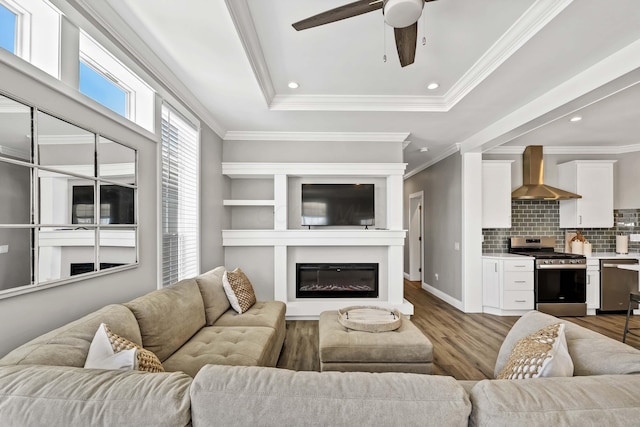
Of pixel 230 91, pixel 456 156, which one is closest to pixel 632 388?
pixel 230 91

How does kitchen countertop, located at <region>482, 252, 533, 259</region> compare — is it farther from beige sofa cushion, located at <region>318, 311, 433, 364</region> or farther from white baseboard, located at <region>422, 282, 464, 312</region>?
beige sofa cushion, located at <region>318, 311, 433, 364</region>

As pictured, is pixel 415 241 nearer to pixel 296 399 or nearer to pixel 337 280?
pixel 337 280

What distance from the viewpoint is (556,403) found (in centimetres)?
84

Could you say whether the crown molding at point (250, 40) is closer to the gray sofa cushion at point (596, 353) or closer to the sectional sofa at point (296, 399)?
the sectional sofa at point (296, 399)

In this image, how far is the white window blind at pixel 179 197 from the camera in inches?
104

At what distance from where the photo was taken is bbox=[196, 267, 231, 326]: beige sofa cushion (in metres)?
2.54

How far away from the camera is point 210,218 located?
3.56 meters

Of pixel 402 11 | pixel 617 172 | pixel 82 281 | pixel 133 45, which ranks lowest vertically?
pixel 82 281

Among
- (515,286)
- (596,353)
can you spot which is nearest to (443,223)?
(515,286)

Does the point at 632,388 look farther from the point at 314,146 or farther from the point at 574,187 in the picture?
the point at 574,187

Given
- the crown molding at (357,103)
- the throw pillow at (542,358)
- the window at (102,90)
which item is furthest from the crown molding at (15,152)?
the throw pillow at (542,358)

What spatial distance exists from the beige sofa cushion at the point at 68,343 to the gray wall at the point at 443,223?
4373mm

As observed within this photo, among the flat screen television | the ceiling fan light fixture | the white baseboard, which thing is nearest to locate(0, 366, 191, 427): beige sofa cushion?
the ceiling fan light fixture

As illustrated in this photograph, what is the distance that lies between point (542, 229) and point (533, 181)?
834 millimetres
